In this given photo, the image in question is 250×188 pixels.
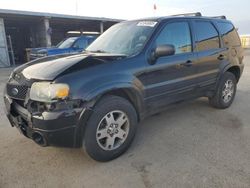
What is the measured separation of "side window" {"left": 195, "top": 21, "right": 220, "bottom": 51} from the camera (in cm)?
415

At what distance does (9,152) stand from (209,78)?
142 inches

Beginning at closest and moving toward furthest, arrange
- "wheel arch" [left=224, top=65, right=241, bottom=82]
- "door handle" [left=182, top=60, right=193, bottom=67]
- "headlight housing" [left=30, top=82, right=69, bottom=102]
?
"headlight housing" [left=30, top=82, right=69, bottom=102] → "door handle" [left=182, top=60, right=193, bottom=67] → "wheel arch" [left=224, top=65, right=241, bottom=82]

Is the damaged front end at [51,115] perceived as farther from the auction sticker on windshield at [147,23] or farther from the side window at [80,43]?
the side window at [80,43]

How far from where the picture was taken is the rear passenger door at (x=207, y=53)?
4148 millimetres

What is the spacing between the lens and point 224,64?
184 inches

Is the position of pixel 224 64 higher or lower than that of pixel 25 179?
higher

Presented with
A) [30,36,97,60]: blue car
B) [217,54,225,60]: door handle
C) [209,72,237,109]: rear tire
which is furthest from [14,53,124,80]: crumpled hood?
[30,36,97,60]: blue car

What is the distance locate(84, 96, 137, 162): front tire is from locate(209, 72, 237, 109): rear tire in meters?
2.36

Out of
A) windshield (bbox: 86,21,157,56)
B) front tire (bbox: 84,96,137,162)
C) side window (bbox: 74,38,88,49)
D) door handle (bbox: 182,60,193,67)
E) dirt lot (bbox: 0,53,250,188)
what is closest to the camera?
dirt lot (bbox: 0,53,250,188)

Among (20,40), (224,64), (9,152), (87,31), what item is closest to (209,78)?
(224,64)

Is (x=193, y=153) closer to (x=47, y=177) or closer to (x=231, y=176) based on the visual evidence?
(x=231, y=176)

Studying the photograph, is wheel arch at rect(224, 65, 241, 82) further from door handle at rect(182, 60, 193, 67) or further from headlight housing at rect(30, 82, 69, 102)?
headlight housing at rect(30, 82, 69, 102)

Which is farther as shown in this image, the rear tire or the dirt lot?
the rear tire

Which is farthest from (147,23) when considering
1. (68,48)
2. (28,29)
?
(28,29)
